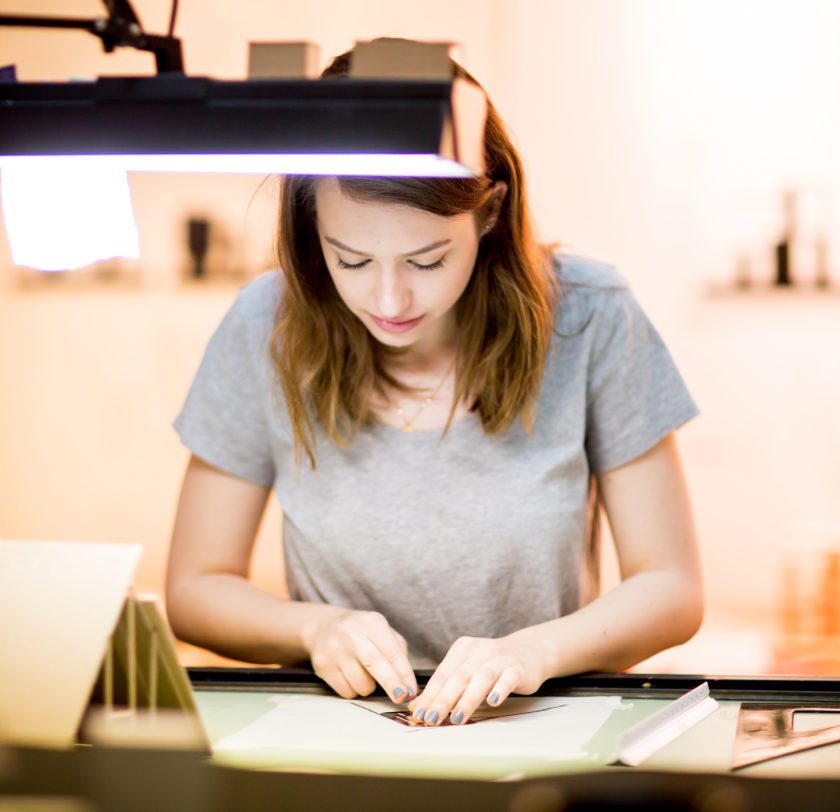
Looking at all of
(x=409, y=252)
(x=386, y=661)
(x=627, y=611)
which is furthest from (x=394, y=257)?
(x=627, y=611)

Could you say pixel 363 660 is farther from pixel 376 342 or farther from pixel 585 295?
pixel 585 295

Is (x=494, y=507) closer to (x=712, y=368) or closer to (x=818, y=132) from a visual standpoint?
(x=712, y=368)

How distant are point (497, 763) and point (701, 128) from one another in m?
3.26

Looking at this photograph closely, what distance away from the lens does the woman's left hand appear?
1181mm

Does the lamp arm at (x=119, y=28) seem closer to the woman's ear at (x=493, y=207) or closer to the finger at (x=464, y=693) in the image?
the woman's ear at (x=493, y=207)

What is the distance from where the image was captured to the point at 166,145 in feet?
3.05

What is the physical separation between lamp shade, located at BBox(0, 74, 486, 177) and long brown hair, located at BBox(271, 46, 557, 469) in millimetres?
550

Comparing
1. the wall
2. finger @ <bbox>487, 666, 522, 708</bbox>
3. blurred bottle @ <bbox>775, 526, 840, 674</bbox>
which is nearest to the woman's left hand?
finger @ <bbox>487, 666, 522, 708</bbox>

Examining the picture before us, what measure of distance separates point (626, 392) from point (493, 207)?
324mm

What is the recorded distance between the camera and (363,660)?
127 centimetres

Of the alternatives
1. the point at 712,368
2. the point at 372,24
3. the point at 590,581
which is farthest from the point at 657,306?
the point at 590,581

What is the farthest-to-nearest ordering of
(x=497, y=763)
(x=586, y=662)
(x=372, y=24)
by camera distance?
(x=372, y=24) → (x=586, y=662) → (x=497, y=763)

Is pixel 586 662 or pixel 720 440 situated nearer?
pixel 586 662

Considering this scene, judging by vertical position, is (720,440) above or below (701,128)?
below
